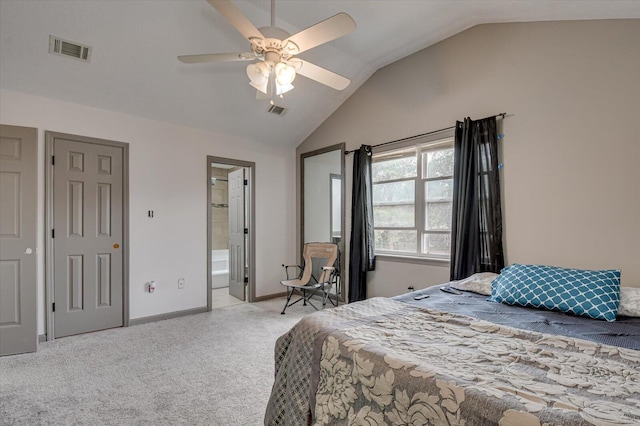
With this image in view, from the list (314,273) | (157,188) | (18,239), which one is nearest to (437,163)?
(314,273)

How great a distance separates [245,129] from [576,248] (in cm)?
398

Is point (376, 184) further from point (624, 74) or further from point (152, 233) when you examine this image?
point (152, 233)

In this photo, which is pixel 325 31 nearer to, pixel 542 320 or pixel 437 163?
pixel 542 320

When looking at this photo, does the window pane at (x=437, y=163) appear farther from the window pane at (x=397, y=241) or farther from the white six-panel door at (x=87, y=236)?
the white six-panel door at (x=87, y=236)

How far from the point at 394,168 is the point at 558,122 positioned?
1723 mm

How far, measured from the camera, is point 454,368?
43.0 inches

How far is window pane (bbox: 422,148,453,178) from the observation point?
11.3ft

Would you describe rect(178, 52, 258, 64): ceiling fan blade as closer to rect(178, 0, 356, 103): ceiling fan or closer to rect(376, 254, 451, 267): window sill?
rect(178, 0, 356, 103): ceiling fan

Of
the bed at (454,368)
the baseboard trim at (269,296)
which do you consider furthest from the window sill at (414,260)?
the baseboard trim at (269,296)

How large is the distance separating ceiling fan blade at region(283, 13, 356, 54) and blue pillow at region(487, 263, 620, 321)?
193 centimetres

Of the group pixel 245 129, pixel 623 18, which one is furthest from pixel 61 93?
pixel 623 18

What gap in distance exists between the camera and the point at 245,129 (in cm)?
449

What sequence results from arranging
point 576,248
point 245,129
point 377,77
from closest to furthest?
point 576,248 → point 377,77 → point 245,129

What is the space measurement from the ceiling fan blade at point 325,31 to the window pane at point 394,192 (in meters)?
2.23
